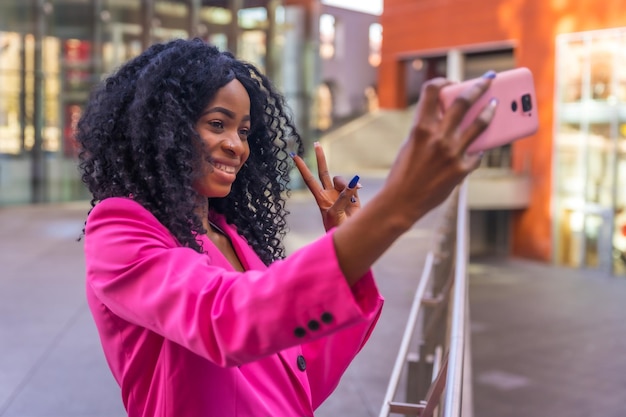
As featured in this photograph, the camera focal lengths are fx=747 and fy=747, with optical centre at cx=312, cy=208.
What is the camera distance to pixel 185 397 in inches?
45.3

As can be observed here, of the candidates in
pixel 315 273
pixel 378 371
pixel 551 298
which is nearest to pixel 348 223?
pixel 315 273

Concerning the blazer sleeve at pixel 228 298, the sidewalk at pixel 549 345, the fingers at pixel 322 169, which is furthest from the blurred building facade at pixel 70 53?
the blazer sleeve at pixel 228 298

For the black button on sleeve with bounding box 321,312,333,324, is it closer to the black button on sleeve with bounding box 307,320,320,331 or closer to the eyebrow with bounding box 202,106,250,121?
the black button on sleeve with bounding box 307,320,320,331

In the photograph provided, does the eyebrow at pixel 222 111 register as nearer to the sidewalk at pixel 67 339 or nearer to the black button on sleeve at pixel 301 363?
the black button on sleeve at pixel 301 363

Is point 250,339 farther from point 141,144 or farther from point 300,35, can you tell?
point 300,35

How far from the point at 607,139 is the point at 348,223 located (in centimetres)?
1907

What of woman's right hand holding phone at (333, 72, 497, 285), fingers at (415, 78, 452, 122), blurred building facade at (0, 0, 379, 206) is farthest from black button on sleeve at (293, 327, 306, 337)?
blurred building facade at (0, 0, 379, 206)

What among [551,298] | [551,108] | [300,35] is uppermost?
[300,35]

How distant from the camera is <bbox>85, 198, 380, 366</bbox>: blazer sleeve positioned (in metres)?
0.90

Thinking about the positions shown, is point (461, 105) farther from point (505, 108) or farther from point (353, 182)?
point (353, 182)

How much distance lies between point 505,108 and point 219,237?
0.74 meters

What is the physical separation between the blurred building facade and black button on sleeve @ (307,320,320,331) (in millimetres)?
12751

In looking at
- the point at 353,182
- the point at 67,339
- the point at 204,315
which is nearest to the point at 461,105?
the point at 204,315

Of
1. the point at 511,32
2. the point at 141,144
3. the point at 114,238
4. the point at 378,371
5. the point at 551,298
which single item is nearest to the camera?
the point at 114,238
